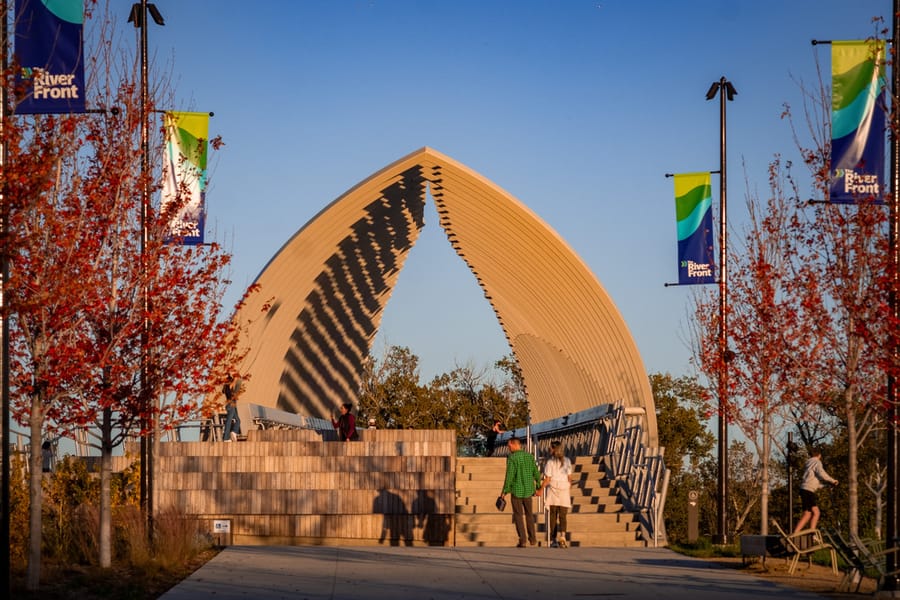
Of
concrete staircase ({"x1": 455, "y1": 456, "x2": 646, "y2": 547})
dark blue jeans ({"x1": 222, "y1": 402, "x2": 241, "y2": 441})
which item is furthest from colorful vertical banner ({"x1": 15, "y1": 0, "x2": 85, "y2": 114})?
dark blue jeans ({"x1": 222, "y1": 402, "x2": 241, "y2": 441})

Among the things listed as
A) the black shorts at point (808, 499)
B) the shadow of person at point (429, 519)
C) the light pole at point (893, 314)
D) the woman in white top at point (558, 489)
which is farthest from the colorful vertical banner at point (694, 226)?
the light pole at point (893, 314)

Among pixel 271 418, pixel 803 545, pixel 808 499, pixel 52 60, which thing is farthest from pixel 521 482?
pixel 271 418

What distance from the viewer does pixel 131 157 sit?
15469 millimetres

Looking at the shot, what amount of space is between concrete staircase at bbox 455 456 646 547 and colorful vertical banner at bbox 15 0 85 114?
1150 centimetres

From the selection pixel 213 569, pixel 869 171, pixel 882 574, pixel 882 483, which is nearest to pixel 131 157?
pixel 213 569

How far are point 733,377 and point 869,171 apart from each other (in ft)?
30.2

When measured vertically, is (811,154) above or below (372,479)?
above

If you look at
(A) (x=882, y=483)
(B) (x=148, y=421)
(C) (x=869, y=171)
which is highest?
(C) (x=869, y=171)

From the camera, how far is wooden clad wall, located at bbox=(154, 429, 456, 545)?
72.9ft

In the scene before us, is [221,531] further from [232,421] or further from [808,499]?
[232,421]

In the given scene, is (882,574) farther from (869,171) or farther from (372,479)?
(372,479)

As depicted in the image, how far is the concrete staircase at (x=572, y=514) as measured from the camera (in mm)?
21266

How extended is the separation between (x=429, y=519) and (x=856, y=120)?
1101 centimetres

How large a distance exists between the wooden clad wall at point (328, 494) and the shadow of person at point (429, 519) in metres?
0.02
